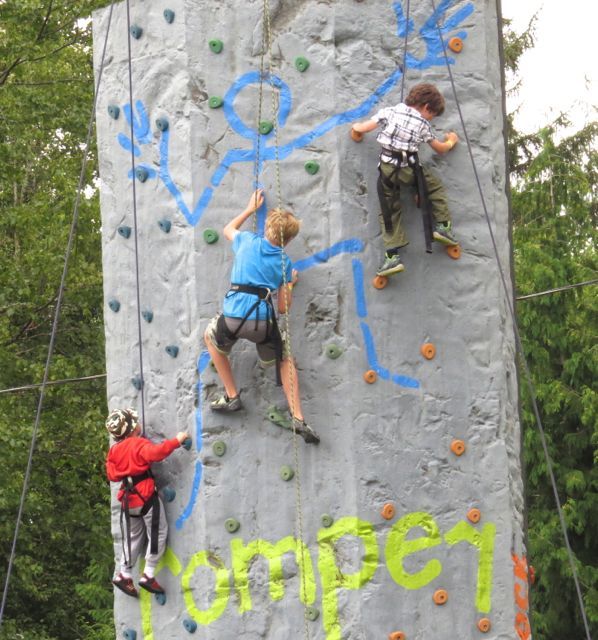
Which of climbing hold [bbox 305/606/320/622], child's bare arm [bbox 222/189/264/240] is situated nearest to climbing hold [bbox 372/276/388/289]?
child's bare arm [bbox 222/189/264/240]

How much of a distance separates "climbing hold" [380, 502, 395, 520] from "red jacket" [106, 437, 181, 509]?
123 cm

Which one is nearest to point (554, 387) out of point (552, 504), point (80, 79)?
point (552, 504)

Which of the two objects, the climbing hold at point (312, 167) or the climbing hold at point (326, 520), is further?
the climbing hold at point (312, 167)

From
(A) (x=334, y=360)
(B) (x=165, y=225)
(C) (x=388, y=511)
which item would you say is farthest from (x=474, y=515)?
(B) (x=165, y=225)

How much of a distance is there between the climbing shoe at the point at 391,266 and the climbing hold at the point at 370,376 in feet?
1.83

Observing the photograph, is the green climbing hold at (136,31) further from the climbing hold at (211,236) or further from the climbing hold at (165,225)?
the climbing hold at (211,236)

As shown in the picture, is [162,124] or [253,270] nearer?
[253,270]

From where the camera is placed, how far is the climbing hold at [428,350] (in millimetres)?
8609

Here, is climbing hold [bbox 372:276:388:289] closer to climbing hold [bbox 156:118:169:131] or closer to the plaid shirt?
the plaid shirt

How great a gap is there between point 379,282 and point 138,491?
1.84 meters

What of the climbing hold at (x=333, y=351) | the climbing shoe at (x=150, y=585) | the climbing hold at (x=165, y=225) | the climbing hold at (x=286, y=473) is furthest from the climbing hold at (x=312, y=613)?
the climbing hold at (x=165, y=225)

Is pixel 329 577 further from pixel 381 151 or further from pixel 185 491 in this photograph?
pixel 381 151

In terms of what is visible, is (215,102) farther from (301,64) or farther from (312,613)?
(312,613)

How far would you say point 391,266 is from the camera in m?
8.52
